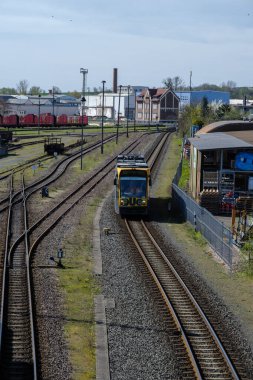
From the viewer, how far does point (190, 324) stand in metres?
16.7

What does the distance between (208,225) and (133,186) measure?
234 inches

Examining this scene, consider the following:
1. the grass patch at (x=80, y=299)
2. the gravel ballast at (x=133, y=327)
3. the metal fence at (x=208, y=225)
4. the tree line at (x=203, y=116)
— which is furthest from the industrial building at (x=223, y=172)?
the tree line at (x=203, y=116)

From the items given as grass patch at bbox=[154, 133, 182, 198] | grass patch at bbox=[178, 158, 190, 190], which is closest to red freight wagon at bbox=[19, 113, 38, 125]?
grass patch at bbox=[154, 133, 182, 198]

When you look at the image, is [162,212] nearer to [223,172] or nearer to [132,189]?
[132,189]

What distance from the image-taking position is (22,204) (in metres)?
35.7

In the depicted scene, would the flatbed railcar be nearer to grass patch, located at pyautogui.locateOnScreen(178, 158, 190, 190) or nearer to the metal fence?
the metal fence

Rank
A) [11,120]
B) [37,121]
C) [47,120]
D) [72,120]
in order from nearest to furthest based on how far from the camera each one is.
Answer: [11,120] < [47,120] < [37,121] < [72,120]

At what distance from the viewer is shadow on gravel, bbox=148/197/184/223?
3306cm

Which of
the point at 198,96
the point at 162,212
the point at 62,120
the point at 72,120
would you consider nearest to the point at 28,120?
the point at 62,120

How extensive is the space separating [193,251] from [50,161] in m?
35.8

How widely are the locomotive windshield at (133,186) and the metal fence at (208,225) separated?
234cm

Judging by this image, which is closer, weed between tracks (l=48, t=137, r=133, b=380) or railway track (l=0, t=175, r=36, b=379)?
railway track (l=0, t=175, r=36, b=379)

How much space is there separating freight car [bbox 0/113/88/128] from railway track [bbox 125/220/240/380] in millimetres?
82680

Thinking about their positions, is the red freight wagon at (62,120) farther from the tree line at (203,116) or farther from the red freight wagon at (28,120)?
the tree line at (203,116)
